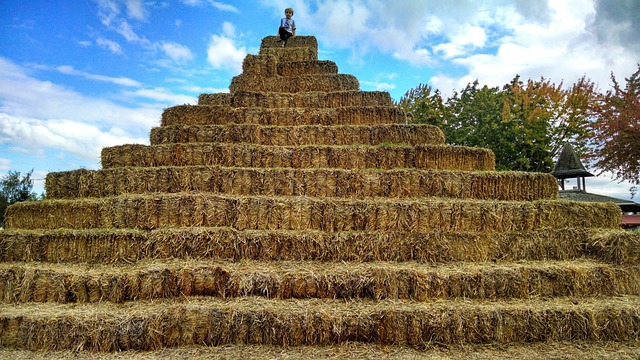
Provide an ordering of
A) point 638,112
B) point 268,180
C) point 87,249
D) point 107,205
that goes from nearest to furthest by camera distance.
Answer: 1. point 87,249
2. point 107,205
3. point 268,180
4. point 638,112

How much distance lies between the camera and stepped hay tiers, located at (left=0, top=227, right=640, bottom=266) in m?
4.85

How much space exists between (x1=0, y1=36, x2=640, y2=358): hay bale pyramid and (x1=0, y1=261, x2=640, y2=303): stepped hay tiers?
0.02 metres

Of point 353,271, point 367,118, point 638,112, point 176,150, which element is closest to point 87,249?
point 176,150

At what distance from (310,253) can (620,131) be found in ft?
59.0

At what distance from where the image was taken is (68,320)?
12.8 feet

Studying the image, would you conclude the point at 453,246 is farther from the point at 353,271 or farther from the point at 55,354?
the point at 55,354

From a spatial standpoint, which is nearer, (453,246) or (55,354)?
(55,354)

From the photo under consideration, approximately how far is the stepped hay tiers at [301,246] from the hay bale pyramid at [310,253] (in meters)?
0.02

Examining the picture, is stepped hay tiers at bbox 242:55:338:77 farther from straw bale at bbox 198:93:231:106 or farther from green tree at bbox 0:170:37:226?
green tree at bbox 0:170:37:226

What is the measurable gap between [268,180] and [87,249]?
9.55 feet

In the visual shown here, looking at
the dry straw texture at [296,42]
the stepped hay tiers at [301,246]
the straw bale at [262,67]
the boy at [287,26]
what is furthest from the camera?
the dry straw texture at [296,42]

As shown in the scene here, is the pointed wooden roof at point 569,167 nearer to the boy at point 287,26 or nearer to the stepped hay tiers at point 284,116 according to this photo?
the stepped hay tiers at point 284,116

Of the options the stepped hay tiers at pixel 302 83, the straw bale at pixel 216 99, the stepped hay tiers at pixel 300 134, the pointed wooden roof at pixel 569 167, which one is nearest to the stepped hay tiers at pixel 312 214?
the stepped hay tiers at pixel 300 134

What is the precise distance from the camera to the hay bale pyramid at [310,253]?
3.87 m
